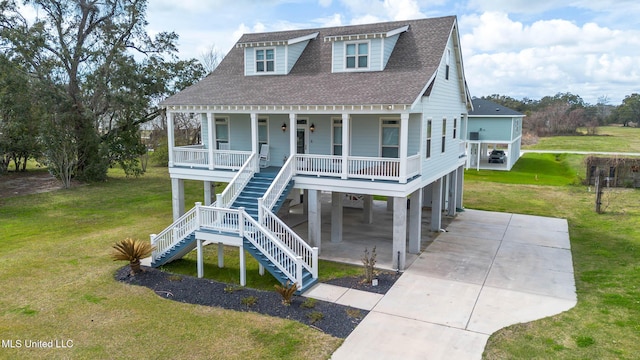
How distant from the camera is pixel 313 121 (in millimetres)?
18016

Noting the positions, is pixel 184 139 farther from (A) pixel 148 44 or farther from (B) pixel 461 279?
(B) pixel 461 279

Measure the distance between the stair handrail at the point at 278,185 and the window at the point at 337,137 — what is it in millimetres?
2713

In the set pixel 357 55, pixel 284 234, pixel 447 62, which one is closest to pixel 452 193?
pixel 447 62

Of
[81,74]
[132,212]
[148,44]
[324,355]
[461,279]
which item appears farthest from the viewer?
[148,44]

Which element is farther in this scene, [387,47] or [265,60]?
[265,60]

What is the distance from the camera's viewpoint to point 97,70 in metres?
30.6

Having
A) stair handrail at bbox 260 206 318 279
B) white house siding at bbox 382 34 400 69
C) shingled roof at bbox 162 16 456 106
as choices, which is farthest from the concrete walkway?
white house siding at bbox 382 34 400 69

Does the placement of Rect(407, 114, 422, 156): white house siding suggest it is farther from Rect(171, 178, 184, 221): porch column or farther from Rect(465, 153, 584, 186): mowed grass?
Rect(465, 153, 584, 186): mowed grass

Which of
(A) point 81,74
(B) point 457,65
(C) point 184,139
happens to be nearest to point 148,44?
(A) point 81,74

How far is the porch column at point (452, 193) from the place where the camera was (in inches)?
889

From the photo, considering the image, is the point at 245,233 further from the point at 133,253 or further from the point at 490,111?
the point at 490,111

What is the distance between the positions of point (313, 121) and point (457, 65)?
24.1 ft

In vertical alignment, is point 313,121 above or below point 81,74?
below

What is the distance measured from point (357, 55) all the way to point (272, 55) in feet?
13.6
